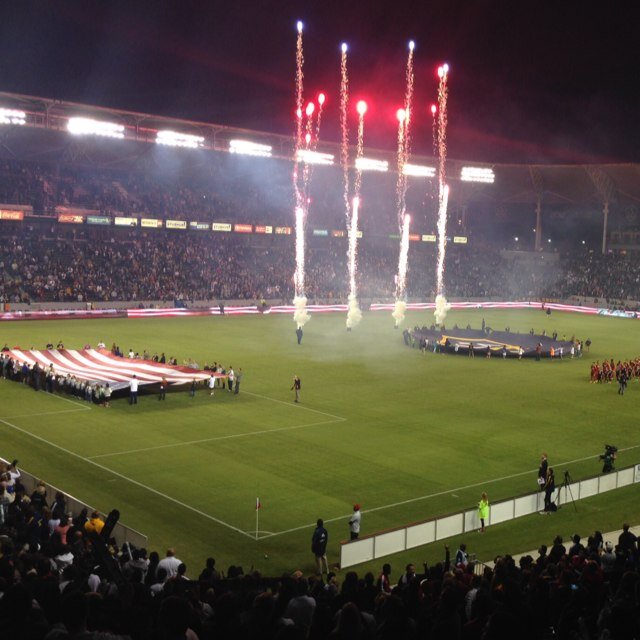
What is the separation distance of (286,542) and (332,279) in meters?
70.0

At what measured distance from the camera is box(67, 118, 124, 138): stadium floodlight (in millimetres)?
68875

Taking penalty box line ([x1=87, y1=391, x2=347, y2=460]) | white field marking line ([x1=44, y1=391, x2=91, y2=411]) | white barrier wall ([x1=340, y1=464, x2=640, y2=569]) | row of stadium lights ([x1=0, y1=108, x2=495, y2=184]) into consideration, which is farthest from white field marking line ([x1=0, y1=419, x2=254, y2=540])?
row of stadium lights ([x1=0, y1=108, x2=495, y2=184])

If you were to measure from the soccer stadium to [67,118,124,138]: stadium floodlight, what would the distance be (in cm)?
24

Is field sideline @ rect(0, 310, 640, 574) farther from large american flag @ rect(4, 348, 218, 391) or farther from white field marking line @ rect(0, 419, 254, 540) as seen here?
large american flag @ rect(4, 348, 218, 391)

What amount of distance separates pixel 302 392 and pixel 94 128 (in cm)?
4317

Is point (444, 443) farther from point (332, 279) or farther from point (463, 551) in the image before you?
point (332, 279)

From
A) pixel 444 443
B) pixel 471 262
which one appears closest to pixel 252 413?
pixel 444 443

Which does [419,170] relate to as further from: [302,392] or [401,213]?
[302,392]

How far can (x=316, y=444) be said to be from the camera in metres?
27.4

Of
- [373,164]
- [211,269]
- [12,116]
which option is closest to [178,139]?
[211,269]

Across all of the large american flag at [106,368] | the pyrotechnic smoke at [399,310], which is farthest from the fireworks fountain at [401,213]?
the large american flag at [106,368]

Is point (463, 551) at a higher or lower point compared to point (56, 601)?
lower

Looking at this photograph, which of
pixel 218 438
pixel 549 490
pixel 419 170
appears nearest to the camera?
pixel 549 490

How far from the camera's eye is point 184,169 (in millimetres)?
86875
